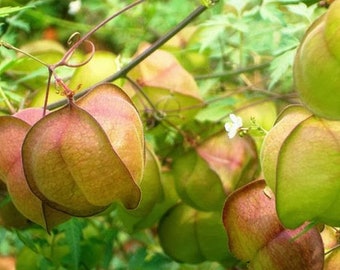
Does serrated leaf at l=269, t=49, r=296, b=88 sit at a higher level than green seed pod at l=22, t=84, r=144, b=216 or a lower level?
lower

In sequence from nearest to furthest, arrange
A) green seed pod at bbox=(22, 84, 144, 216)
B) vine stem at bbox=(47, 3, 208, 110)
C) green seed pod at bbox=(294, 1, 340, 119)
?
green seed pod at bbox=(294, 1, 340, 119), green seed pod at bbox=(22, 84, 144, 216), vine stem at bbox=(47, 3, 208, 110)

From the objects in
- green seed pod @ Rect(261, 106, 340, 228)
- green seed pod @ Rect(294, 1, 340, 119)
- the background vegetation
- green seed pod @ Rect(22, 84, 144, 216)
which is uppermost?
green seed pod @ Rect(294, 1, 340, 119)

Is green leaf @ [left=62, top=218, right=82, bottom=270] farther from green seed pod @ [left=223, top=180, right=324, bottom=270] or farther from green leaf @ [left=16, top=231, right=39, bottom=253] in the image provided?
green seed pod @ [left=223, top=180, right=324, bottom=270]

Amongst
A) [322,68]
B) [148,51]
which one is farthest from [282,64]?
[322,68]

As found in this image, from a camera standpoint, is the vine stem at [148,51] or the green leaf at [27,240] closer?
the vine stem at [148,51]

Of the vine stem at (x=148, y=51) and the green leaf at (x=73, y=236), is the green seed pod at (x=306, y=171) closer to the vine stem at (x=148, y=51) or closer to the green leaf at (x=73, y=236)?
the vine stem at (x=148, y=51)

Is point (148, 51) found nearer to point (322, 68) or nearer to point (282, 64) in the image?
point (282, 64)

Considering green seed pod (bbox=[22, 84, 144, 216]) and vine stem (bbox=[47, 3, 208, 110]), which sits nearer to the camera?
green seed pod (bbox=[22, 84, 144, 216])

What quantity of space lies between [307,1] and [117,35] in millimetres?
1402

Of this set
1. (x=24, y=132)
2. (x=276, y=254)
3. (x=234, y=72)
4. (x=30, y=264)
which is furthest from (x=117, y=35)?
(x=276, y=254)

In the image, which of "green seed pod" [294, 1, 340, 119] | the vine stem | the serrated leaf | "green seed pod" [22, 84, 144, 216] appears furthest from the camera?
the serrated leaf

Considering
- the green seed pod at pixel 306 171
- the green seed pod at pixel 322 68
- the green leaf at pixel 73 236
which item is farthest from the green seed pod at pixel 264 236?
the green leaf at pixel 73 236

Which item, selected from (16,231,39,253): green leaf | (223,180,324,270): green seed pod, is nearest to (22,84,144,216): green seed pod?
(223,180,324,270): green seed pod

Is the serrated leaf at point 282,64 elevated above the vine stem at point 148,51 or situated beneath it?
situated beneath
